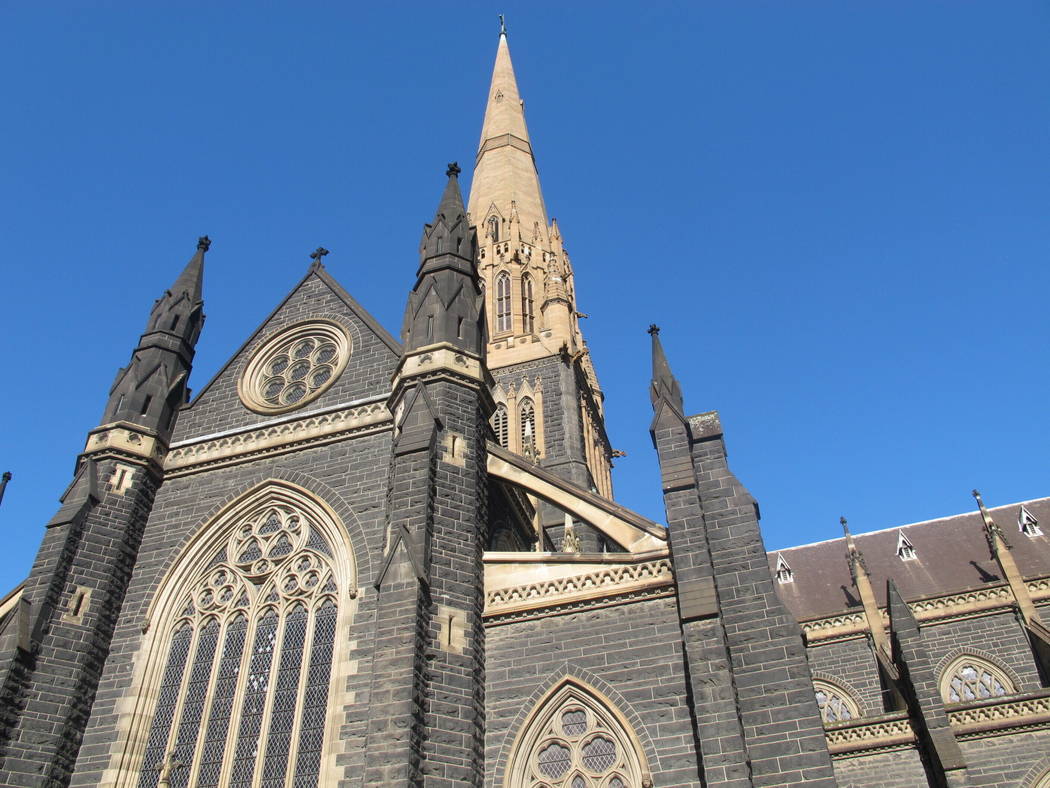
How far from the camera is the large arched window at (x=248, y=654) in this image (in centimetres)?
1054

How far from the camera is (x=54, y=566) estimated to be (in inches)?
467

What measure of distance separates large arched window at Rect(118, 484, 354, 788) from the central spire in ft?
68.1

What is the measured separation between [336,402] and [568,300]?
53.3ft

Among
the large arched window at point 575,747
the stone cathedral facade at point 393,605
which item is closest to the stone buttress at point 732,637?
the stone cathedral facade at point 393,605

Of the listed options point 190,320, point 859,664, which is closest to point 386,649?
point 190,320

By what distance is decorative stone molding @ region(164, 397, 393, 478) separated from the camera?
13.3m

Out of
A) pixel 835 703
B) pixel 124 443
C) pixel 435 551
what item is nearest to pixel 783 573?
pixel 835 703

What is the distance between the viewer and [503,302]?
2955cm

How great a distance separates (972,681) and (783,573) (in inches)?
307

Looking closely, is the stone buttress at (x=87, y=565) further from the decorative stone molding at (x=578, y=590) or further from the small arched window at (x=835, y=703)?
the small arched window at (x=835, y=703)

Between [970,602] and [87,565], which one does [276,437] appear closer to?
[87,565]

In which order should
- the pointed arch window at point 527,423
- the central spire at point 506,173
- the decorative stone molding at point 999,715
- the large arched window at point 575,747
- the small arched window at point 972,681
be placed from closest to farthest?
the large arched window at point 575,747
the decorative stone molding at point 999,715
the small arched window at point 972,681
the pointed arch window at point 527,423
the central spire at point 506,173

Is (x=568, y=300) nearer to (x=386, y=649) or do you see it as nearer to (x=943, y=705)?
(x=943, y=705)

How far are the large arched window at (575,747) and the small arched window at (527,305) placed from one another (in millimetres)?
18794
